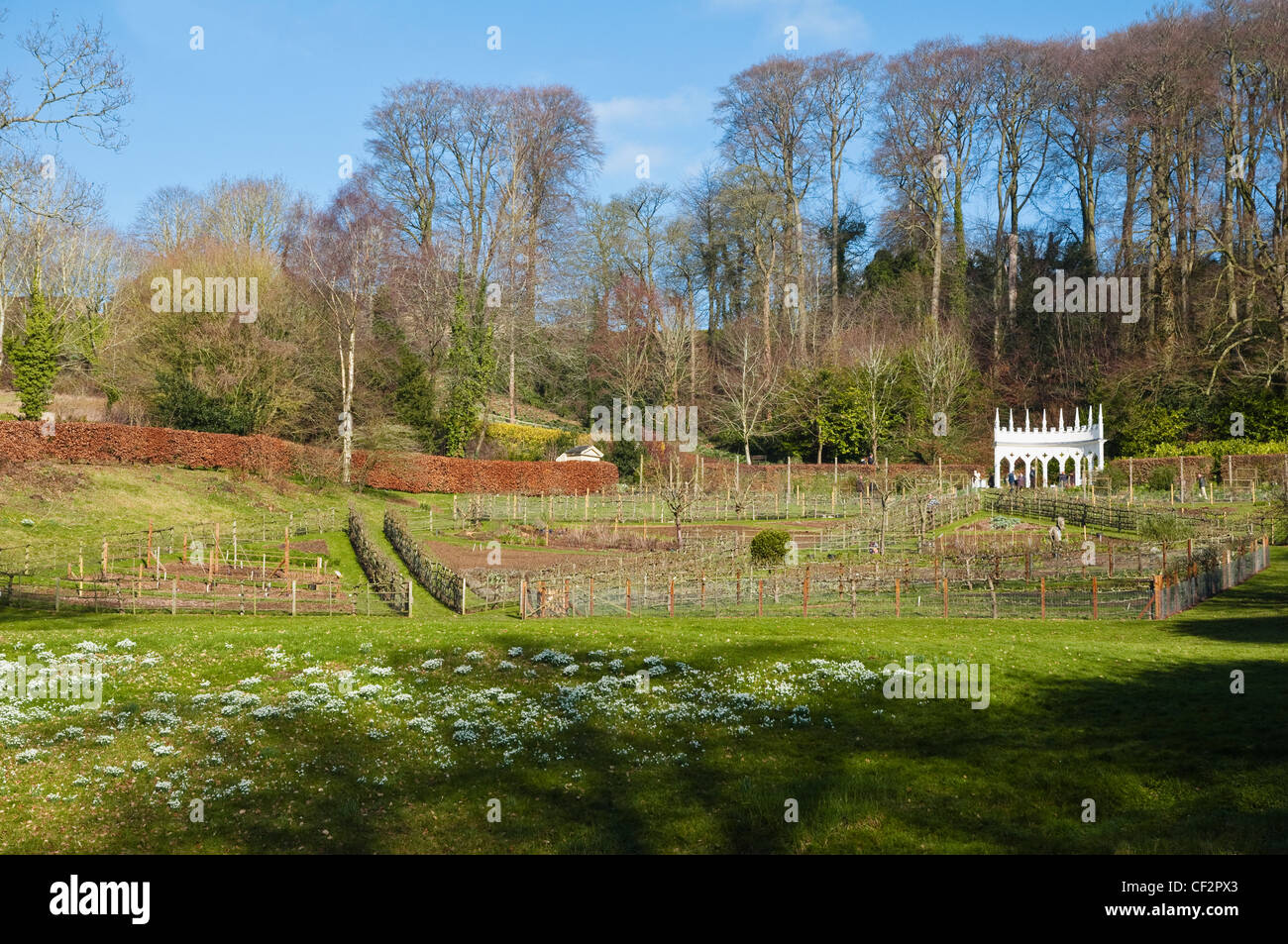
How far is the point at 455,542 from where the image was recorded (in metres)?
43.8

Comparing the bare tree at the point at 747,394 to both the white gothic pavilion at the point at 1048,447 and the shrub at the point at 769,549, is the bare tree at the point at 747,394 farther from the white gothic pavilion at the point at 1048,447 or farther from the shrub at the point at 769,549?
the shrub at the point at 769,549

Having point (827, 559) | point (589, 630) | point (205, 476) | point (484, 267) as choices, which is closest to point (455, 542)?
point (205, 476)

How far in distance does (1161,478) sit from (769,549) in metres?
29.3

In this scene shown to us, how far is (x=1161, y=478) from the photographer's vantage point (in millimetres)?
55469

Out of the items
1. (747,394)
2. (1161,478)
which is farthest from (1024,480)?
(747,394)

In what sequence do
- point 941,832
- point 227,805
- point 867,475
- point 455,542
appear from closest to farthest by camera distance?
point 941,832
point 227,805
point 455,542
point 867,475

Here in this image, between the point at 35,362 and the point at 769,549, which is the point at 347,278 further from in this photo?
the point at 769,549

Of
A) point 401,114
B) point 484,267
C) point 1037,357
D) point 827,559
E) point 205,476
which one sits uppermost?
point 401,114

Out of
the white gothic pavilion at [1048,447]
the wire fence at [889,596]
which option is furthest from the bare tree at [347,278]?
the white gothic pavilion at [1048,447]

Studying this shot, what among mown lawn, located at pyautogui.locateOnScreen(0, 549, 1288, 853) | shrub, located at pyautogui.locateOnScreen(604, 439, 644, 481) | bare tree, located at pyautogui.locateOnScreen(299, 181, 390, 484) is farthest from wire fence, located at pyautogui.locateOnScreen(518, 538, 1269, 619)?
shrub, located at pyautogui.locateOnScreen(604, 439, 644, 481)

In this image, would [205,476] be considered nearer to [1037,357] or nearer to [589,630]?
[589,630]

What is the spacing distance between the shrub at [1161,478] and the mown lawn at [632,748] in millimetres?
38177

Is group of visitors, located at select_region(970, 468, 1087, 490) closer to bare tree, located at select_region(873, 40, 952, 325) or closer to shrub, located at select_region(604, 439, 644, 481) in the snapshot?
bare tree, located at select_region(873, 40, 952, 325)
